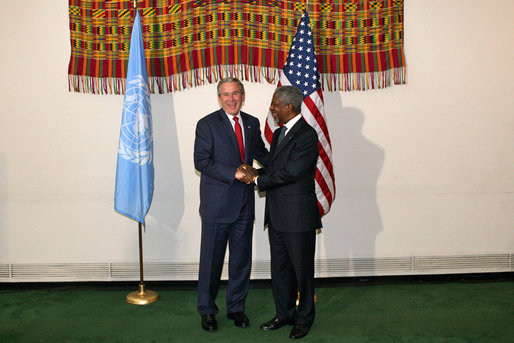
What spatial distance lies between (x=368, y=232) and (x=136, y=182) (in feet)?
6.61

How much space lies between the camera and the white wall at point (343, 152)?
403 cm

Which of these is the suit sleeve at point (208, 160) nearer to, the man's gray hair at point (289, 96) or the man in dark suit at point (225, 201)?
the man in dark suit at point (225, 201)

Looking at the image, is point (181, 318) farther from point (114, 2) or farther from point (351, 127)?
point (114, 2)

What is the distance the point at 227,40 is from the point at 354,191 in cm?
169

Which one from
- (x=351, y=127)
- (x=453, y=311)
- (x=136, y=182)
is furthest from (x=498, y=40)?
(x=136, y=182)

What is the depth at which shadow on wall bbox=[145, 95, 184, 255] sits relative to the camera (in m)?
4.06

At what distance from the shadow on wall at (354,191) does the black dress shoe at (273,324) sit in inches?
44.3

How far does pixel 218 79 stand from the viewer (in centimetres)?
399

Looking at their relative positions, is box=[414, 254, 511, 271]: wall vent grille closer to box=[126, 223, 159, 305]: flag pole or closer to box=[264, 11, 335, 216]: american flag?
box=[264, 11, 335, 216]: american flag

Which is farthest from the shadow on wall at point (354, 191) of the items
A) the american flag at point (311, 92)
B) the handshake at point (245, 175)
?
the handshake at point (245, 175)

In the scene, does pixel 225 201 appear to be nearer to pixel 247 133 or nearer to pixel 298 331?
pixel 247 133

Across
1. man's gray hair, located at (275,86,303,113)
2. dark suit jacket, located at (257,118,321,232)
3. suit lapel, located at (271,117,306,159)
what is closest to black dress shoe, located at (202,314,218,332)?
dark suit jacket, located at (257,118,321,232)

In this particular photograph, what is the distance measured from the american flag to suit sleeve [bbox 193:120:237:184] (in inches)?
31.5

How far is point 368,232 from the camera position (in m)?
4.14
